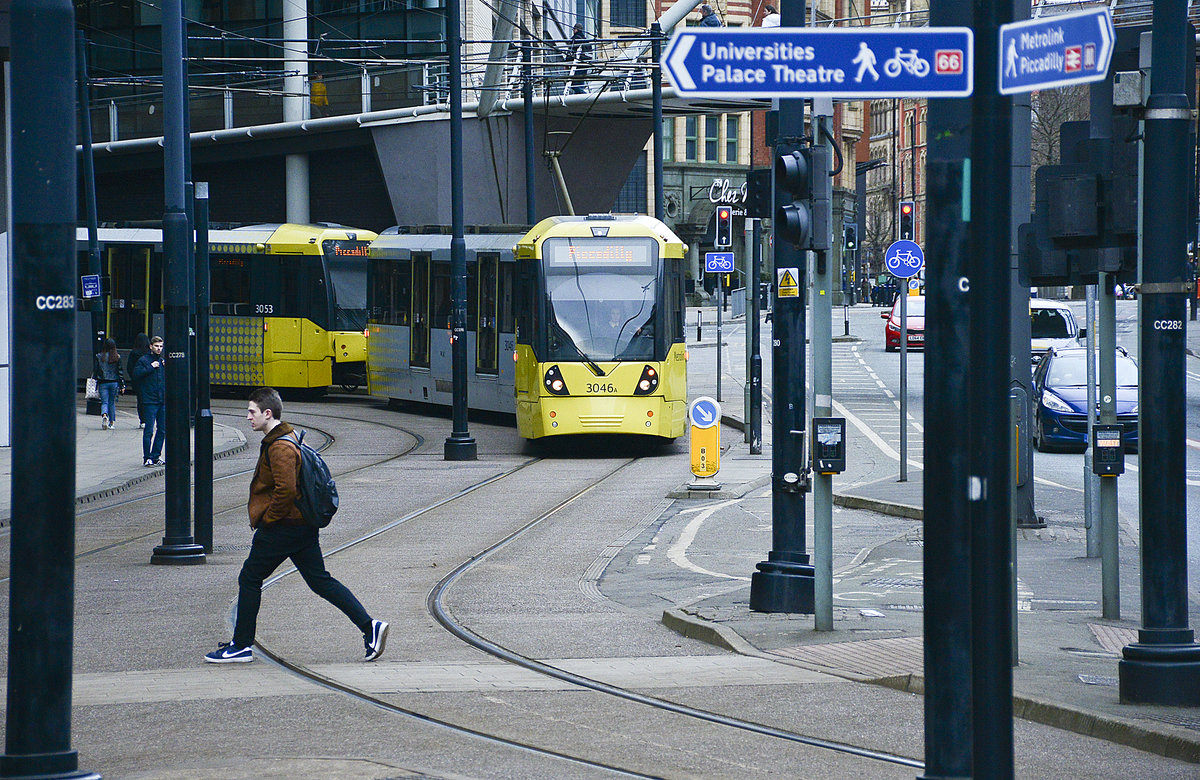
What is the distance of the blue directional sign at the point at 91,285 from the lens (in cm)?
3281

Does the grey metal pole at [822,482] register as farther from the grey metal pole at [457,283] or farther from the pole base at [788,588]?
the grey metal pole at [457,283]

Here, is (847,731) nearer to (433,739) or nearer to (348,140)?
(433,739)

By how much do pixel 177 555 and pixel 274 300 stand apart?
20832 millimetres

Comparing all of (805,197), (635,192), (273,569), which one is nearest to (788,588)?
(805,197)

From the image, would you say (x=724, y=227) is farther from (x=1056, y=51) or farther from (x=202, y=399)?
(x=1056, y=51)

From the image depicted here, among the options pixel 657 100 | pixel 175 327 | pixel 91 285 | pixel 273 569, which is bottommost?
pixel 273 569

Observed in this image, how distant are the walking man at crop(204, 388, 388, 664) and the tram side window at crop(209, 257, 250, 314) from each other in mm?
25659

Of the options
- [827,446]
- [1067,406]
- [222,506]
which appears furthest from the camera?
[1067,406]

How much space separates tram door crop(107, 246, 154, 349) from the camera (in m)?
35.5

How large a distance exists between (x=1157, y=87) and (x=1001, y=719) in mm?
4363

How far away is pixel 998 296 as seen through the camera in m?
4.65

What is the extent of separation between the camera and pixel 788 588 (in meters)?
10.9

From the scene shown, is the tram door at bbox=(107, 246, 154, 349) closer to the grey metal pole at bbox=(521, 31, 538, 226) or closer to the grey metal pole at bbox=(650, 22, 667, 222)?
the grey metal pole at bbox=(521, 31, 538, 226)

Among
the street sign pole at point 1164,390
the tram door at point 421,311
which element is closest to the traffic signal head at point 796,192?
the street sign pole at point 1164,390
